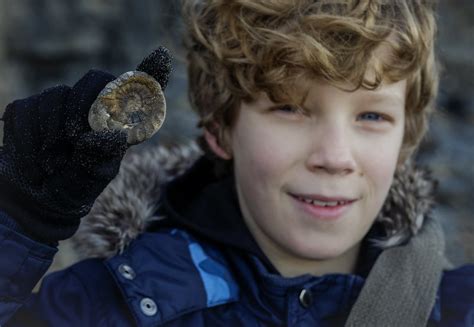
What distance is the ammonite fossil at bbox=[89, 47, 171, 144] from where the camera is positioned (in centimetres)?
163

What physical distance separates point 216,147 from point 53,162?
74 cm

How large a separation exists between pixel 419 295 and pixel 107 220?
37.2 inches

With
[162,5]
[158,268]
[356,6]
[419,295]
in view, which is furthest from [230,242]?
[162,5]

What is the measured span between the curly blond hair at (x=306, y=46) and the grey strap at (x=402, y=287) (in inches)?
16.5

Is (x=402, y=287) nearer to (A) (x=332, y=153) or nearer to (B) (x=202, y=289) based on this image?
(A) (x=332, y=153)

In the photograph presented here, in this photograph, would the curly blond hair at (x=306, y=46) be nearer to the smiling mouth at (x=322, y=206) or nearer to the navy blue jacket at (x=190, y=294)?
the smiling mouth at (x=322, y=206)

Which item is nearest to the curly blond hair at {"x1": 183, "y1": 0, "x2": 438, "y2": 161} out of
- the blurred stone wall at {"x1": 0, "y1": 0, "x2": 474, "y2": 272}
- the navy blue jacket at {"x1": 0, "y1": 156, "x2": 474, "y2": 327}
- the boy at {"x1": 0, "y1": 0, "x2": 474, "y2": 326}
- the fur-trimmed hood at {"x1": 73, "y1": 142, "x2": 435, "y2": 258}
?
the boy at {"x1": 0, "y1": 0, "x2": 474, "y2": 326}

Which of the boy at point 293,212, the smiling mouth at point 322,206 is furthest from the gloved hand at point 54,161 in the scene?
the smiling mouth at point 322,206

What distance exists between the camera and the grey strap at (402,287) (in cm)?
202

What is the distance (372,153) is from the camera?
2029mm

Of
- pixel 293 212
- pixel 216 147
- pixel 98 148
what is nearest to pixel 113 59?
pixel 216 147

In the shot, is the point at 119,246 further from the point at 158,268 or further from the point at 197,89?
the point at 197,89

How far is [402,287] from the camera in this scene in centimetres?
208

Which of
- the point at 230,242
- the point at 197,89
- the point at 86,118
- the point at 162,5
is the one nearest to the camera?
the point at 86,118
